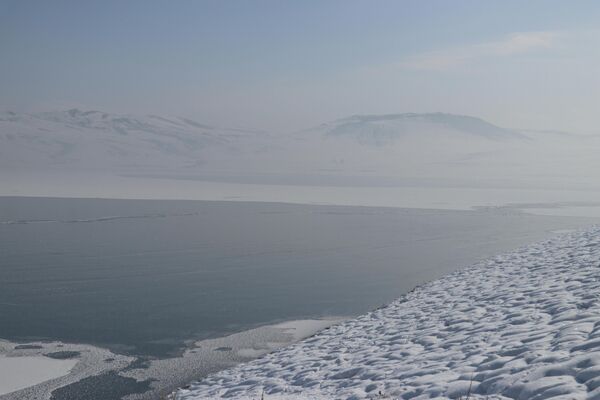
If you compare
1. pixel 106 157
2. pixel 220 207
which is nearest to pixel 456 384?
pixel 220 207

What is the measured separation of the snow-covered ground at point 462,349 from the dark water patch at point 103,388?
2.46ft

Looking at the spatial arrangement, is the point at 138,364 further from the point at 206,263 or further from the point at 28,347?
the point at 206,263

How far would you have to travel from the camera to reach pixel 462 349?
19.5ft

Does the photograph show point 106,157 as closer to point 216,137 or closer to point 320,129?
point 216,137

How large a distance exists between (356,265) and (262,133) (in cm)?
11895

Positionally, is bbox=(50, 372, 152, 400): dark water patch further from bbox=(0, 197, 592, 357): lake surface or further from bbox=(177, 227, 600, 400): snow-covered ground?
bbox=(0, 197, 592, 357): lake surface

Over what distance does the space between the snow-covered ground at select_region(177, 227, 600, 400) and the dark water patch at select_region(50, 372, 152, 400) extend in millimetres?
751

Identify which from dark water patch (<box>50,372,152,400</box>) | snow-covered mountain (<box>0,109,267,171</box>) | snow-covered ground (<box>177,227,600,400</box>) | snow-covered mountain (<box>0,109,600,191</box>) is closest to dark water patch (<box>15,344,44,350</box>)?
dark water patch (<box>50,372,152,400</box>)

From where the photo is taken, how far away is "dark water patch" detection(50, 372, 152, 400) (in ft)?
22.7

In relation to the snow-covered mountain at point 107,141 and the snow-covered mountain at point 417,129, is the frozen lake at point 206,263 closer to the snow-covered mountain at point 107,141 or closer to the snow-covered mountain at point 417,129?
the snow-covered mountain at point 107,141

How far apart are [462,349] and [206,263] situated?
9554 millimetres

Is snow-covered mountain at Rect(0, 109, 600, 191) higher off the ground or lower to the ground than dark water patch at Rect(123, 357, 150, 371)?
higher

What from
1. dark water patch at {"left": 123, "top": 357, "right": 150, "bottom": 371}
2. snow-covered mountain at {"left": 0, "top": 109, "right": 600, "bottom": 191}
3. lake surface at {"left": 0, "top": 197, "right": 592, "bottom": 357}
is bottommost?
dark water patch at {"left": 123, "top": 357, "right": 150, "bottom": 371}

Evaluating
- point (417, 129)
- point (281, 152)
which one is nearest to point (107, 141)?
point (281, 152)
